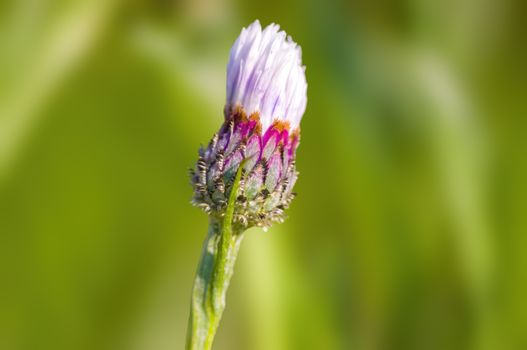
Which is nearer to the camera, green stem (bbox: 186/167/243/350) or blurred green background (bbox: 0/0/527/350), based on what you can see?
green stem (bbox: 186/167/243/350)

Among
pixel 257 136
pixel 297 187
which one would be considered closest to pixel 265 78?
pixel 257 136

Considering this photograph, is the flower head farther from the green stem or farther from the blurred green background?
the blurred green background

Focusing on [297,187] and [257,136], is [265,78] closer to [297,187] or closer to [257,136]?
[257,136]

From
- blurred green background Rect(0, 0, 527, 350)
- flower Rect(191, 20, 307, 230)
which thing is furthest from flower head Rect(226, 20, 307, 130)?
blurred green background Rect(0, 0, 527, 350)

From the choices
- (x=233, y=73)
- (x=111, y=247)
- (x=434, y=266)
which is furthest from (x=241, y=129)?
(x=434, y=266)

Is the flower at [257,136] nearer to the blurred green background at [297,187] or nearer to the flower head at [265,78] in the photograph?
the flower head at [265,78]

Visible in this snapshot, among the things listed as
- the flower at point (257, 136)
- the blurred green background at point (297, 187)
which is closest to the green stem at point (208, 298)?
the flower at point (257, 136)
